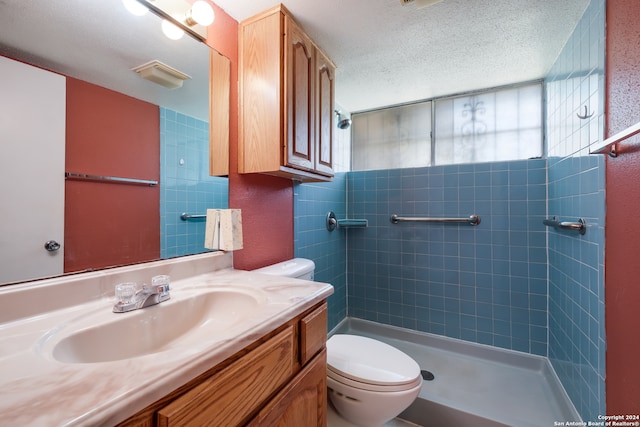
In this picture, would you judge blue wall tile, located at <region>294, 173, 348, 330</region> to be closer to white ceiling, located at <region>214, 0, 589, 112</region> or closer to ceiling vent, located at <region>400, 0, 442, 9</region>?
white ceiling, located at <region>214, 0, 589, 112</region>

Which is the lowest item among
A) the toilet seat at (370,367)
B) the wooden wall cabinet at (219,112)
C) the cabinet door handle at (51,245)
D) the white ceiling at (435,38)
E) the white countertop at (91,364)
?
the toilet seat at (370,367)

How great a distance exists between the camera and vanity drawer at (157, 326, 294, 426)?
0.45 m

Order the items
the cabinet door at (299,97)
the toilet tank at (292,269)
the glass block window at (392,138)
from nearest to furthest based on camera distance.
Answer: the cabinet door at (299,97)
the toilet tank at (292,269)
the glass block window at (392,138)

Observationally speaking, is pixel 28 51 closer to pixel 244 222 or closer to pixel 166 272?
pixel 166 272

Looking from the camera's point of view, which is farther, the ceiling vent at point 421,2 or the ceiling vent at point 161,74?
the ceiling vent at point 421,2

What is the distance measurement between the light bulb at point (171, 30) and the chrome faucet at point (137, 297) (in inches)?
37.6

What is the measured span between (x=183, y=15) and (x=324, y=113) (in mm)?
799

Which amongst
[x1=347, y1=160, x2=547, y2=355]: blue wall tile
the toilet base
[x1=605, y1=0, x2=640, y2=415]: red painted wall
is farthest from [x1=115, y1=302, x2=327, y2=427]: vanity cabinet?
[x1=347, y1=160, x2=547, y2=355]: blue wall tile

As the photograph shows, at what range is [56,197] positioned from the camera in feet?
2.41

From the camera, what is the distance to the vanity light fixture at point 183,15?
100cm

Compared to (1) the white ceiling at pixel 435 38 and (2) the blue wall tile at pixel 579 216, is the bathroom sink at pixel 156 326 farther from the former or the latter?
(2) the blue wall tile at pixel 579 216

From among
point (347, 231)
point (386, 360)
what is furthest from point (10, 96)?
point (347, 231)

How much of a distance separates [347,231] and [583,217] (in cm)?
155

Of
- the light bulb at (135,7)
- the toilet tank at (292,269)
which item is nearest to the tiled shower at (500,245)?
the toilet tank at (292,269)
